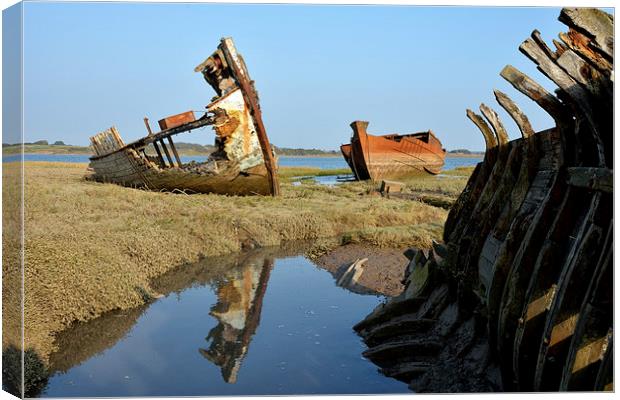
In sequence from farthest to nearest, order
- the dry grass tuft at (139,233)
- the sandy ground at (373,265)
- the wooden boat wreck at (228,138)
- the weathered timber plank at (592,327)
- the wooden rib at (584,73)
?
1. the wooden boat wreck at (228,138)
2. the sandy ground at (373,265)
3. the dry grass tuft at (139,233)
4. the wooden rib at (584,73)
5. the weathered timber plank at (592,327)

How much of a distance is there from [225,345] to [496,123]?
4.20 metres

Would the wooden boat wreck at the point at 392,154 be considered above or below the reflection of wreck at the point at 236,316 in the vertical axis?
above

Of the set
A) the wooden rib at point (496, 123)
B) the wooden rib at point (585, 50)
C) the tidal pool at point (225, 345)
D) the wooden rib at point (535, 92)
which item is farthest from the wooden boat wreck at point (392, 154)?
the wooden rib at point (585, 50)

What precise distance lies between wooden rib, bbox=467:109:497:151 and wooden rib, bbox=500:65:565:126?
3.00 m

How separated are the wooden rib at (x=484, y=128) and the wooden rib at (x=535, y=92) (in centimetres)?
300

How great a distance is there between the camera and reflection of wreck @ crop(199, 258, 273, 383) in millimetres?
7168

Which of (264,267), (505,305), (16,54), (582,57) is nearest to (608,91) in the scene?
(582,57)

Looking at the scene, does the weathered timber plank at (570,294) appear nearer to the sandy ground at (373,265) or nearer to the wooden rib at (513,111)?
the wooden rib at (513,111)

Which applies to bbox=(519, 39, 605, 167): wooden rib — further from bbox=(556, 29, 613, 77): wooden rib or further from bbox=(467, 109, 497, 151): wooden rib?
bbox=(467, 109, 497, 151): wooden rib

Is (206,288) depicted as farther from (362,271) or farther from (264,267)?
(362,271)

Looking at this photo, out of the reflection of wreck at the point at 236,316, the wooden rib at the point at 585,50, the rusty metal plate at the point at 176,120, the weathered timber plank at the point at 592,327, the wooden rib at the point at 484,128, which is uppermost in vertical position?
the rusty metal plate at the point at 176,120

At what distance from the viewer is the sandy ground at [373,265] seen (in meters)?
10.5

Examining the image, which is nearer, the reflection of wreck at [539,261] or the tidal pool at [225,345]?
the reflection of wreck at [539,261]

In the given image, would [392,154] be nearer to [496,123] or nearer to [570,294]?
[496,123]
